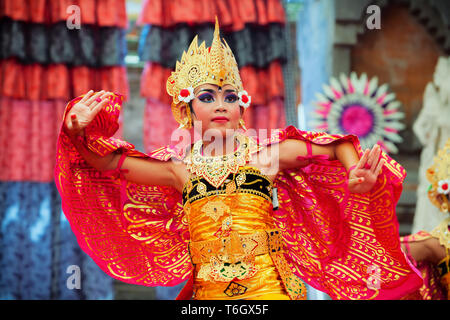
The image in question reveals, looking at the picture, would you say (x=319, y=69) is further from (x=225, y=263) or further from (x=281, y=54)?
(x=225, y=263)

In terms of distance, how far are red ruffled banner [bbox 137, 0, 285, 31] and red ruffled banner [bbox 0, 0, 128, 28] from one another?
0.26 m

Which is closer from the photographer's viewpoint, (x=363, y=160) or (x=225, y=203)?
(x=363, y=160)

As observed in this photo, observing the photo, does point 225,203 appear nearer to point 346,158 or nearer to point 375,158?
point 346,158

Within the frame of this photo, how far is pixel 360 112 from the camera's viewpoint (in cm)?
473

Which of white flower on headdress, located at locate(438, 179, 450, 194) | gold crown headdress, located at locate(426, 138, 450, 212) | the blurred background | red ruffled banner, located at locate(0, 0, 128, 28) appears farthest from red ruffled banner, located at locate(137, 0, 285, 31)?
white flower on headdress, located at locate(438, 179, 450, 194)

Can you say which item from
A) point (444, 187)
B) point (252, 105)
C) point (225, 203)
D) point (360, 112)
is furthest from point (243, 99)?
point (360, 112)

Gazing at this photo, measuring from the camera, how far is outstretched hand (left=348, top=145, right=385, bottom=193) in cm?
228

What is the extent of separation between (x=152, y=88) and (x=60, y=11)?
1033 millimetres

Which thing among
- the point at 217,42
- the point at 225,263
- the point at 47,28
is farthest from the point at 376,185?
the point at 47,28

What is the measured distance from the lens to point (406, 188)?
16.5 feet

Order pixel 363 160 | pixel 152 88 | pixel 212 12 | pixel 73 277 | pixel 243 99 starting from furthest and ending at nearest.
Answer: pixel 212 12 < pixel 152 88 < pixel 73 277 < pixel 243 99 < pixel 363 160

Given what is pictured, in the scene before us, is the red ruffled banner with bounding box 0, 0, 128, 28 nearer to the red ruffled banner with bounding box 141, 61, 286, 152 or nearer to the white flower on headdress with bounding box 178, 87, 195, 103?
the red ruffled banner with bounding box 141, 61, 286, 152

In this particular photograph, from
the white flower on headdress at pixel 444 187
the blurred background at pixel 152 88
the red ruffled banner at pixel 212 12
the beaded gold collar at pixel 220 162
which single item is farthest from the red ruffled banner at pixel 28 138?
the white flower on headdress at pixel 444 187

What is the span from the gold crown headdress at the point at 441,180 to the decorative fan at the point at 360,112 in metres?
0.93
